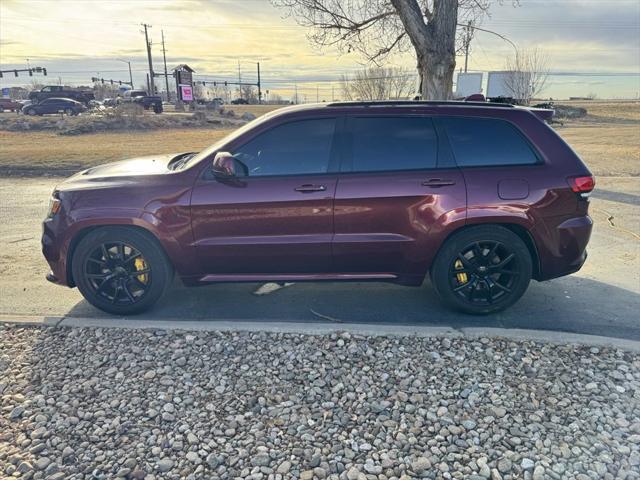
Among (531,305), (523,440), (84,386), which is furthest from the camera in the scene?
(531,305)

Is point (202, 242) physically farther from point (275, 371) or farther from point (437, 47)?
point (437, 47)

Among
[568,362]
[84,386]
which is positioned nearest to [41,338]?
[84,386]

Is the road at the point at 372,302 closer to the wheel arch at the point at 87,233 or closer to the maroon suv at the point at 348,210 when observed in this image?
the maroon suv at the point at 348,210

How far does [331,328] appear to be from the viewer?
3.60 metres

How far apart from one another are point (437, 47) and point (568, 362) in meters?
7.60

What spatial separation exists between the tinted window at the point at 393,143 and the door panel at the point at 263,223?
14.1 inches

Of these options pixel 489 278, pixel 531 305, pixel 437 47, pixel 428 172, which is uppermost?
pixel 437 47

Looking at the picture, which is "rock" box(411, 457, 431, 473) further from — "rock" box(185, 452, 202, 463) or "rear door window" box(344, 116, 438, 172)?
"rear door window" box(344, 116, 438, 172)

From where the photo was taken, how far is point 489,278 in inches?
156

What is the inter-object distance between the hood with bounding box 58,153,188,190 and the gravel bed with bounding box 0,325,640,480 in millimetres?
1259

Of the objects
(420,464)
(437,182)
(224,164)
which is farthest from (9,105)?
(420,464)

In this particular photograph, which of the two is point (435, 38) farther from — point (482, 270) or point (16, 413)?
point (16, 413)

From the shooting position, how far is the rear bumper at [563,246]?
12.7 feet

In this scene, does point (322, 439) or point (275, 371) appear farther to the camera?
point (275, 371)
